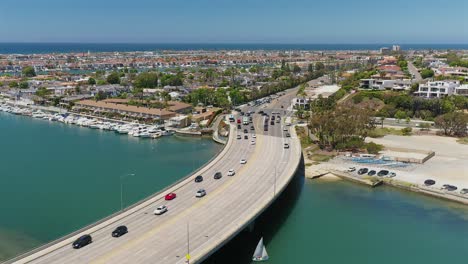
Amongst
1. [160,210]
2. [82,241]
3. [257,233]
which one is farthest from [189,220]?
[82,241]

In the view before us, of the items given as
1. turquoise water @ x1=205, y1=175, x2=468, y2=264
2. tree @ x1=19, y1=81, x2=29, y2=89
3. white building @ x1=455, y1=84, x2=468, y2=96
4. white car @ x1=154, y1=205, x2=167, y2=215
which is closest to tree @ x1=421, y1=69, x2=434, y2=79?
white building @ x1=455, y1=84, x2=468, y2=96

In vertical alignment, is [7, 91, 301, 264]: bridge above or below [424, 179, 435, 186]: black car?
above

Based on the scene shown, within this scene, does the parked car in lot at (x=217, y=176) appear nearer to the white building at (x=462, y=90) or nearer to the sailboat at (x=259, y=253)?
the sailboat at (x=259, y=253)

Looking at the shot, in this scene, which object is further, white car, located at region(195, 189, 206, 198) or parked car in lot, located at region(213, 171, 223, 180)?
parked car in lot, located at region(213, 171, 223, 180)

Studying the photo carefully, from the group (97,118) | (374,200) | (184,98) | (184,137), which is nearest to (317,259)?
(374,200)

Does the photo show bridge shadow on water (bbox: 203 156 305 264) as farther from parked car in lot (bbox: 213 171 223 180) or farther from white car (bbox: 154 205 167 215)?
parked car in lot (bbox: 213 171 223 180)

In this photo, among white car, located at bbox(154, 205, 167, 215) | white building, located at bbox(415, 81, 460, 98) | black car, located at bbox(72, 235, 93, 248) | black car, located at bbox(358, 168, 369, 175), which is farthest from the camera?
white building, located at bbox(415, 81, 460, 98)

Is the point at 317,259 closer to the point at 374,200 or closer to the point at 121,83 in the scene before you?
the point at 374,200
